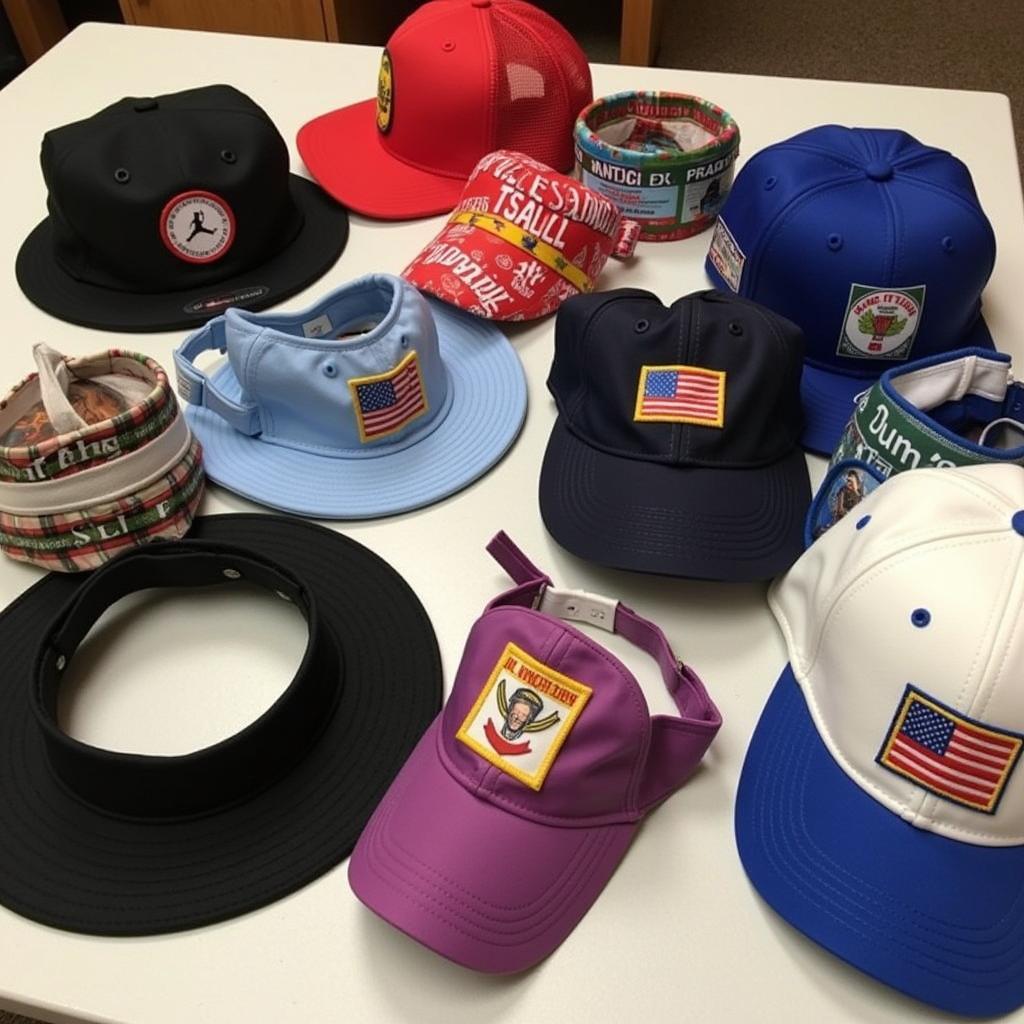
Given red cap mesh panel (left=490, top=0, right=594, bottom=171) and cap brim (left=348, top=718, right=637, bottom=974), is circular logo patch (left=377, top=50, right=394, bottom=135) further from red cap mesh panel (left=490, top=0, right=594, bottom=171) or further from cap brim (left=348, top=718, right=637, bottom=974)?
cap brim (left=348, top=718, right=637, bottom=974)

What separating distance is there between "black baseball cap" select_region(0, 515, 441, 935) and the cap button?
58cm

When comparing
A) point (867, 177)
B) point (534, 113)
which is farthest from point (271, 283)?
point (867, 177)

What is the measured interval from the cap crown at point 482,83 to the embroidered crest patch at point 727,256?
0.88ft

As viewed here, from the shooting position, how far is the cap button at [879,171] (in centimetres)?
91

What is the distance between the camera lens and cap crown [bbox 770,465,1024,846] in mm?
582

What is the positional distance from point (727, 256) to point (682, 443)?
29cm

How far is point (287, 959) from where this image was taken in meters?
0.60

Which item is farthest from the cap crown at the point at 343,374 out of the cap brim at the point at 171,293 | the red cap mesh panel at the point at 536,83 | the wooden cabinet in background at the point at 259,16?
the wooden cabinet in background at the point at 259,16

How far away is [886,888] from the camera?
582 mm

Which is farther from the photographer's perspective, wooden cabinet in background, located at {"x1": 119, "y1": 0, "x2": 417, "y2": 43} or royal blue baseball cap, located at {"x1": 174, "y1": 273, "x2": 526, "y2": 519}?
wooden cabinet in background, located at {"x1": 119, "y1": 0, "x2": 417, "y2": 43}

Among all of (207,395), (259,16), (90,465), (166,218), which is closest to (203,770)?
(90,465)

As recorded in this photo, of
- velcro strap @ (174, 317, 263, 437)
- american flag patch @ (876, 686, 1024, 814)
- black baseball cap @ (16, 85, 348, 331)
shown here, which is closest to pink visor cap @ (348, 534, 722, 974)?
american flag patch @ (876, 686, 1024, 814)

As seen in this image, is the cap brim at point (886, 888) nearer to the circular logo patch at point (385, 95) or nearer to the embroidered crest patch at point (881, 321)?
the embroidered crest patch at point (881, 321)

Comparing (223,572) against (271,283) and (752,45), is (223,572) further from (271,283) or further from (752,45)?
(752,45)
